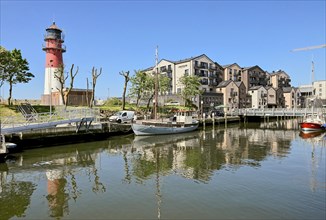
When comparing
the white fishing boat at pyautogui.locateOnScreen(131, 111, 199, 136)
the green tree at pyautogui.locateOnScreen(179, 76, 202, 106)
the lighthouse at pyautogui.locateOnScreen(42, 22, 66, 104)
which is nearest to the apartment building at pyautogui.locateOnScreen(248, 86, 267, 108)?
the green tree at pyautogui.locateOnScreen(179, 76, 202, 106)

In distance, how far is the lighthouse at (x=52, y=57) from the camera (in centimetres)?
5611

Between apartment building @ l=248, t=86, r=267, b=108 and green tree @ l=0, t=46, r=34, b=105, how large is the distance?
78.3 m

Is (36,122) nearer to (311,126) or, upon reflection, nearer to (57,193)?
(57,193)

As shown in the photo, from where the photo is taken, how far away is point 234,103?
301 ft

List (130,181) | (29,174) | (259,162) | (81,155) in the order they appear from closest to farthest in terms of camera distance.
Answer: (130,181) < (29,174) < (259,162) < (81,155)

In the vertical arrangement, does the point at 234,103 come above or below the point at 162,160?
above

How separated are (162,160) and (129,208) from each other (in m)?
11.7

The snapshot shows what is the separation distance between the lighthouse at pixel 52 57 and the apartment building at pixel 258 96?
71687 millimetres

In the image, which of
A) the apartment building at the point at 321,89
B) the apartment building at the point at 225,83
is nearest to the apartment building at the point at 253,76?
the apartment building at the point at 225,83

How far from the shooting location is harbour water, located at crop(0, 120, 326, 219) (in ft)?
42.2

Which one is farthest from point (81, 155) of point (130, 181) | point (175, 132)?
point (175, 132)

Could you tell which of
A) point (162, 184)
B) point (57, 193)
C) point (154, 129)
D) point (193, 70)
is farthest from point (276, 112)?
point (57, 193)

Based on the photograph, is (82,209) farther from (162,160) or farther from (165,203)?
(162,160)

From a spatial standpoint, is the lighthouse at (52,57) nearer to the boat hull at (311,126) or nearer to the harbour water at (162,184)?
the harbour water at (162,184)
